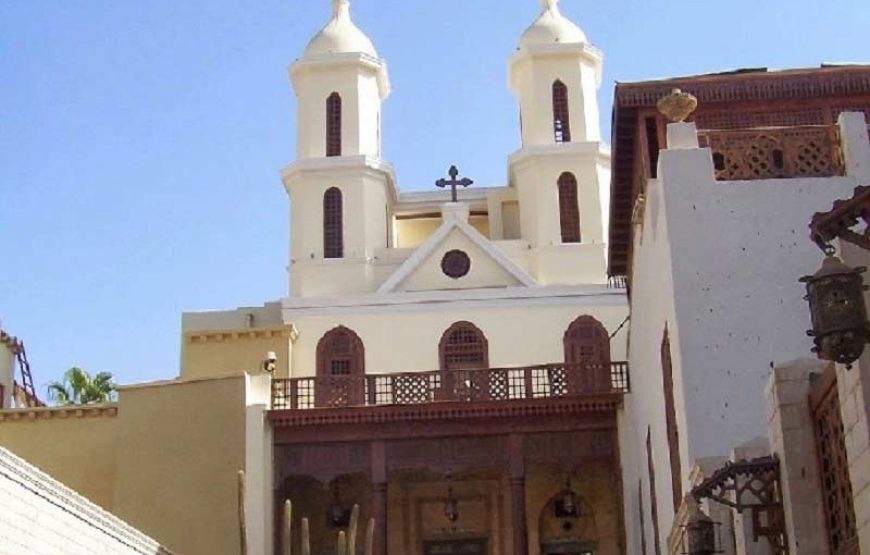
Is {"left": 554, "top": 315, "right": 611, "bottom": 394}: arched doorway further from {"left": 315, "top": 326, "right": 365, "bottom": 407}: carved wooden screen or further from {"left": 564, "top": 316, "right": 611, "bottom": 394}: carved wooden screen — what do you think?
{"left": 315, "top": 326, "right": 365, "bottom": 407}: carved wooden screen

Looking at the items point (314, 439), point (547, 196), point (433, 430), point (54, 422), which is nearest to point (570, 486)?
point (433, 430)

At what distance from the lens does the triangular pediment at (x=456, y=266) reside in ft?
95.3

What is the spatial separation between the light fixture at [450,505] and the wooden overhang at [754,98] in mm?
9844

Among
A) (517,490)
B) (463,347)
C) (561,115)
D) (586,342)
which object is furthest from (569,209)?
(517,490)

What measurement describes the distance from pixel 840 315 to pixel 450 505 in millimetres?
19089

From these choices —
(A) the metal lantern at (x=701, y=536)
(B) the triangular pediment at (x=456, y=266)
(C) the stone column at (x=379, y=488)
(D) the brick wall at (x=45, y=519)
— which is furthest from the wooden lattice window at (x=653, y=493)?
(B) the triangular pediment at (x=456, y=266)

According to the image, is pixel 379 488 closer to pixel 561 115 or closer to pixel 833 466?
pixel 561 115

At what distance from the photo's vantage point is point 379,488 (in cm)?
2345

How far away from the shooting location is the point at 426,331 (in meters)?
27.7

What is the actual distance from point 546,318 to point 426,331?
2.45 m

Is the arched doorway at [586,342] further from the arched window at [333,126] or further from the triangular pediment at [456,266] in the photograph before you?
the arched window at [333,126]

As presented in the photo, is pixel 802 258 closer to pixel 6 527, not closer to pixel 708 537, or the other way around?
pixel 708 537

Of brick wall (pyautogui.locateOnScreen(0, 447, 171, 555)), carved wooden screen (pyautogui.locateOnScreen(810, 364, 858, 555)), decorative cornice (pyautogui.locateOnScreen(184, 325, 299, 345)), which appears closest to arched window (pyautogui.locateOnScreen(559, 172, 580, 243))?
decorative cornice (pyautogui.locateOnScreen(184, 325, 299, 345))

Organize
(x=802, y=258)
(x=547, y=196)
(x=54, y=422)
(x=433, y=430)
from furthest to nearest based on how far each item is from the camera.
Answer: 1. (x=547, y=196)
2. (x=54, y=422)
3. (x=433, y=430)
4. (x=802, y=258)
